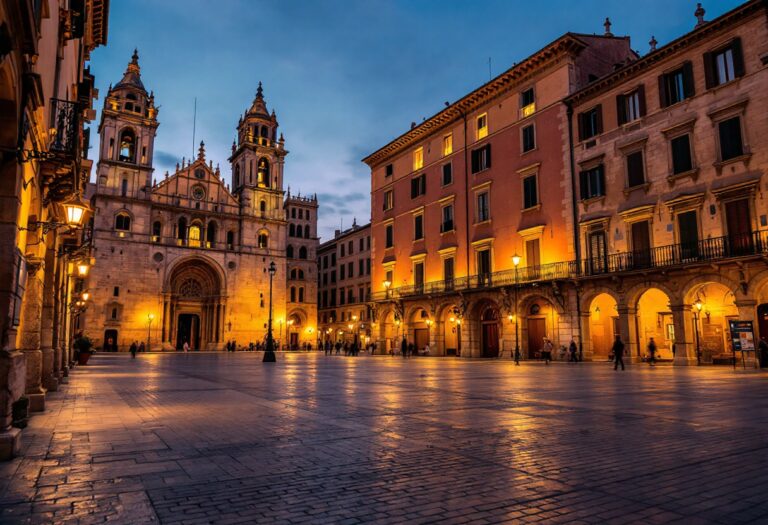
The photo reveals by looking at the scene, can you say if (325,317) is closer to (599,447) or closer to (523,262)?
(523,262)

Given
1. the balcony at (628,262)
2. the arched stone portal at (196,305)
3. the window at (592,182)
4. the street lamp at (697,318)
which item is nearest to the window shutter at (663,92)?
the window at (592,182)

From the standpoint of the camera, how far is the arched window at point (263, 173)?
67.3 metres

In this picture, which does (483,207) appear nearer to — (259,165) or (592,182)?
(592,182)

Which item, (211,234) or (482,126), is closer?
(482,126)

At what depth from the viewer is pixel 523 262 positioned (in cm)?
3400

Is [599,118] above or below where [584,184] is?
above

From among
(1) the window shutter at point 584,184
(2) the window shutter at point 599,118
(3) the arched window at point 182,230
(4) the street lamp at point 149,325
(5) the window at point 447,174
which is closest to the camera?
(2) the window shutter at point 599,118

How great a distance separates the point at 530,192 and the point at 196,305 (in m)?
41.8

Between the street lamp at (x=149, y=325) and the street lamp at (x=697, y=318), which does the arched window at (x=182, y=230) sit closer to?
the street lamp at (x=149, y=325)

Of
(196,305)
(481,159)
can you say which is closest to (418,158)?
(481,159)

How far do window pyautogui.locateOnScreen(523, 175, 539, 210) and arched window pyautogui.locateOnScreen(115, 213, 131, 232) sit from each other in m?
40.9

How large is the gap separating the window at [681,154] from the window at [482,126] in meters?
13.6

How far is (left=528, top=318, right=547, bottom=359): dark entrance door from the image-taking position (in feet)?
109

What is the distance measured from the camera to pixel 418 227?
43.7m
